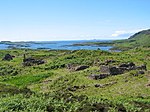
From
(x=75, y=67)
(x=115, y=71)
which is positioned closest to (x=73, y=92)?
(x=115, y=71)

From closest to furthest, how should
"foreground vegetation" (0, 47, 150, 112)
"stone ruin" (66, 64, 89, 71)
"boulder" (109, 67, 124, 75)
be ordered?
1. "foreground vegetation" (0, 47, 150, 112)
2. "boulder" (109, 67, 124, 75)
3. "stone ruin" (66, 64, 89, 71)

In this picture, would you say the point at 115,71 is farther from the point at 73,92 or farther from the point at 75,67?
the point at 75,67

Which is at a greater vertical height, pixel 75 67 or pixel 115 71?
pixel 115 71

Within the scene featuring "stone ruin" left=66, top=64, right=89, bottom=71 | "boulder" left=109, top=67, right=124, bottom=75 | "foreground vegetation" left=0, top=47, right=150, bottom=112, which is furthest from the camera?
"stone ruin" left=66, top=64, right=89, bottom=71

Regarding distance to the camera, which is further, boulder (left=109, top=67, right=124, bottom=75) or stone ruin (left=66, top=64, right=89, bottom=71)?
stone ruin (left=66, top=64, right=89, bottom=71)

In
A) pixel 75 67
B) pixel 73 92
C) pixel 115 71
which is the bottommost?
pixel 73 92

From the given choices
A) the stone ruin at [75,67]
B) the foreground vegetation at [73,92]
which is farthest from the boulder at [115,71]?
the stone ruin at [75,67]

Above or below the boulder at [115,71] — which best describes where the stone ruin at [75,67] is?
below

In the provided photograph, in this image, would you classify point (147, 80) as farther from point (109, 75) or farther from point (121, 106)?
point (121, 106)

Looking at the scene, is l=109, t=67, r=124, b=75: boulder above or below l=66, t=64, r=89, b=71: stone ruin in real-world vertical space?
above

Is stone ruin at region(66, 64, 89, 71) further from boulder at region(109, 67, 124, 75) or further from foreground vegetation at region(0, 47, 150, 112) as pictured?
boulder at region(109, 67, 124, 75)

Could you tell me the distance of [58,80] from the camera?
55.1 m

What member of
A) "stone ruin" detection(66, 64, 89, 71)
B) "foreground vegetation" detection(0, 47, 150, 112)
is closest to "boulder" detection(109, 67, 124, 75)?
"foreground vegetation" detection(0, 47, 150, 112)

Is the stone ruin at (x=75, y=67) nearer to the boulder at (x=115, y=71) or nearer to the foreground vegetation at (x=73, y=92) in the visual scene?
the foreground vegetation at (x=73, y=92)
